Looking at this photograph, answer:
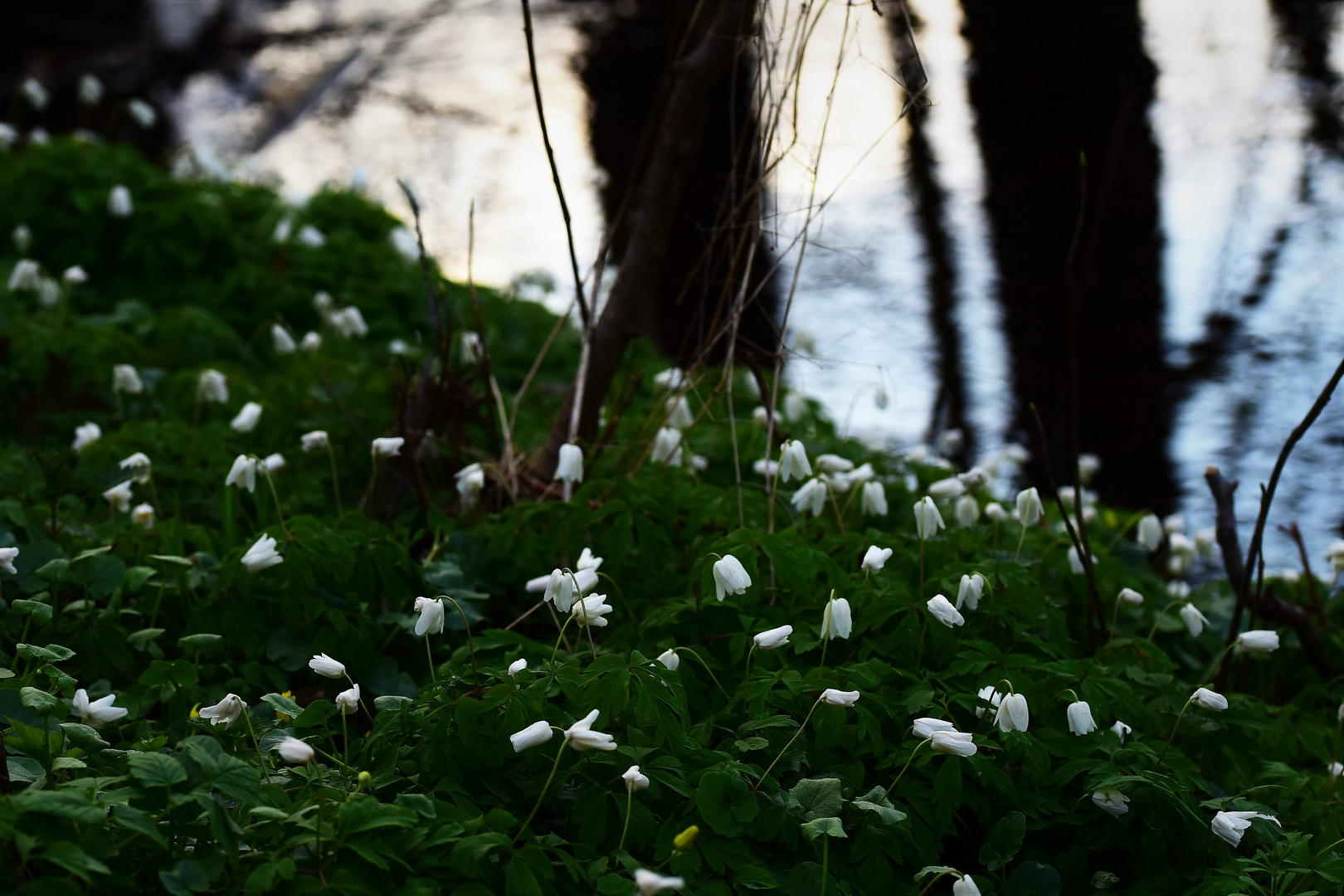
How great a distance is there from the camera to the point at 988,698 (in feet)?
5.87

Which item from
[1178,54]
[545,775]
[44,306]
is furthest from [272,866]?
[1178,54]

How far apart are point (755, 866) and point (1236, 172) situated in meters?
5.08

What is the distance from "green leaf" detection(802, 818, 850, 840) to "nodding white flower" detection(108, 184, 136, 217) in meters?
3.48

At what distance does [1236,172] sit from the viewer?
17.4 ft

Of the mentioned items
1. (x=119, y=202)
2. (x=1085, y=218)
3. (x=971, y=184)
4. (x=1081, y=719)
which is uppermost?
(x=119, y=202)

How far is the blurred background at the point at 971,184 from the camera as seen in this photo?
13.4ft

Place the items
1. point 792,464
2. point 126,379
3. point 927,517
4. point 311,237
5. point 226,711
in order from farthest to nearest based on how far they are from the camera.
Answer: point 311,237 → point 126,379 → point 792,464 → point 927,517 → point 226,711

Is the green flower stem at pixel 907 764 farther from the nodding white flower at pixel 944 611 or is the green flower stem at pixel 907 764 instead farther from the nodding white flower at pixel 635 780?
the nodding white flower at pixel 635 780

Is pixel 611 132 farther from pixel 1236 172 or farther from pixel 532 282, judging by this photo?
pixel 1236 172

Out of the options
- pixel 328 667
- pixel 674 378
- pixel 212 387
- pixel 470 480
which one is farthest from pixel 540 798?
pixel 212 387

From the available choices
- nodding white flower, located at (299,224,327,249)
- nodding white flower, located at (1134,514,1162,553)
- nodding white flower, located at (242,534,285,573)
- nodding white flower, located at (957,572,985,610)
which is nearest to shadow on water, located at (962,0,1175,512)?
nodding white flower, located at (1134,514,1162,553)

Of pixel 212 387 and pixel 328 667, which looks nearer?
pixel 328 667

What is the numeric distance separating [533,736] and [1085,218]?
4.56m

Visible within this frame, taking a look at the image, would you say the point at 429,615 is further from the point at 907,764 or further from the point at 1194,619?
the point at 1194,619
